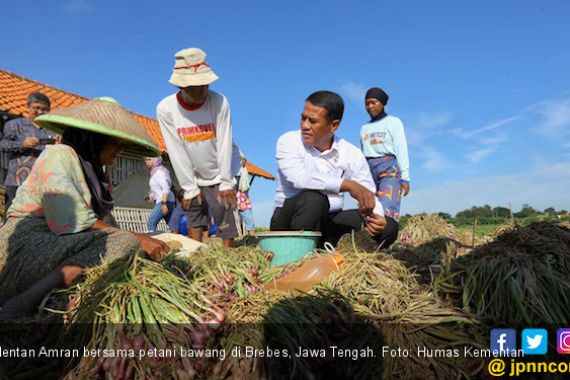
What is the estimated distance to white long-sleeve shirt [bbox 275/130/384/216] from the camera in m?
3.38

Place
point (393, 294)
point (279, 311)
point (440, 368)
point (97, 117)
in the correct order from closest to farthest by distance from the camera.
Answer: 1. point (440, 368)
2. point (279, 311)
3. point (393, 294)
4. point (97, 117)

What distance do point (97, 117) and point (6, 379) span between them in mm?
1490

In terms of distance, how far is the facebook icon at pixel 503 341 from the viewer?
5.96 ft

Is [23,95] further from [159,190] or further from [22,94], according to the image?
[159,190]

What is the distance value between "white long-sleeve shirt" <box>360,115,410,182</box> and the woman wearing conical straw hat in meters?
3.52

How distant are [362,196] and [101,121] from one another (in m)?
1.84

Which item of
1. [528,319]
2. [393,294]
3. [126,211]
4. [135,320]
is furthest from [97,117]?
[126,211]

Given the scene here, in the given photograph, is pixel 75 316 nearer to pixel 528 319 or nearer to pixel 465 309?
pixel 465 309

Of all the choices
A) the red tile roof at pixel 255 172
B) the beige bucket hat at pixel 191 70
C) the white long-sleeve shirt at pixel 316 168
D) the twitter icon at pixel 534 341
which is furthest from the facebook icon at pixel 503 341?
the red tile roof at pixel 255 172

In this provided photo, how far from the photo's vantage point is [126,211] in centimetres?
1077

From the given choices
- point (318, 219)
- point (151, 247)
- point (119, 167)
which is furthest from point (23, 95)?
point (318, 219)

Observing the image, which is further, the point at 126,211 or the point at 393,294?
the point at 126,211

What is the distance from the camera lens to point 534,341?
182 cm

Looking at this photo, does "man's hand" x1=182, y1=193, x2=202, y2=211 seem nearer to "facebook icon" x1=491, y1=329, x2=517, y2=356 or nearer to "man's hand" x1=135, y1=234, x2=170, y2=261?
"man's hand" x1=135, y1=234, x2=170, y2=261
